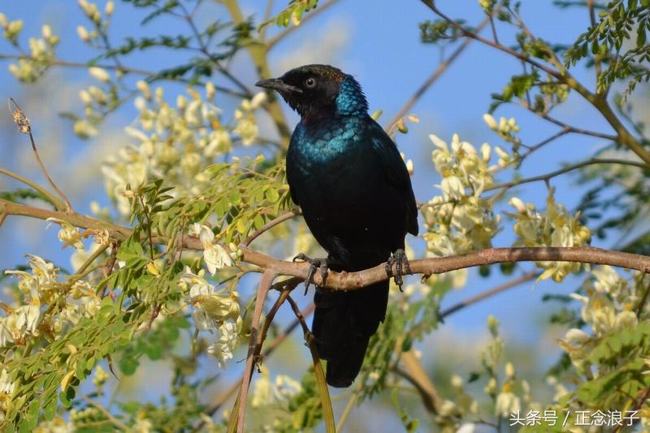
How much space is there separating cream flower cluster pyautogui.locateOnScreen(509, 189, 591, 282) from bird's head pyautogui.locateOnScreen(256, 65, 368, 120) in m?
1.09

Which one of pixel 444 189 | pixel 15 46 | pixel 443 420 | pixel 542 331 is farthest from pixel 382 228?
pixel 542 331

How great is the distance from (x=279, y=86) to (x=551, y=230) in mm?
1596

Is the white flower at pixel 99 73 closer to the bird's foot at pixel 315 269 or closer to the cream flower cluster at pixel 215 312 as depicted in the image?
the bird's foot at pixel 315 269

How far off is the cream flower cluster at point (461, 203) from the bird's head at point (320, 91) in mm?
809

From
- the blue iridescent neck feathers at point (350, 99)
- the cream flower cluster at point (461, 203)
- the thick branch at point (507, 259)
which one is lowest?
the thick branch at point (507, 259)

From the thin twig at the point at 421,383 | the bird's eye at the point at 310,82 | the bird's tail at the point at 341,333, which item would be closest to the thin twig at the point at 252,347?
the bird's tail at the point at 341,333

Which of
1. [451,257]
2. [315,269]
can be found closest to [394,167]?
[315,269]

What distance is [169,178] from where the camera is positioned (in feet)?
20.1

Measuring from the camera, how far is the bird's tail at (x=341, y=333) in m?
4.73

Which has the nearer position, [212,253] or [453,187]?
[212,253]

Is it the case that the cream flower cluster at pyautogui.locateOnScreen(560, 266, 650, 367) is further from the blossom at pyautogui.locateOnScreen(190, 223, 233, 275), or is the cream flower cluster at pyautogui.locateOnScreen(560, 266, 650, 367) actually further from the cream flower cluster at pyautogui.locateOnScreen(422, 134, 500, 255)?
the blossom at pyautogui.locateOnScreen(190, 223, 233, 275)

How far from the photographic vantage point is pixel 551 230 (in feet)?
14.7

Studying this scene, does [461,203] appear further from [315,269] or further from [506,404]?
[506,404]

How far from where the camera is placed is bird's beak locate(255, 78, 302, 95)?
17.9 feet
